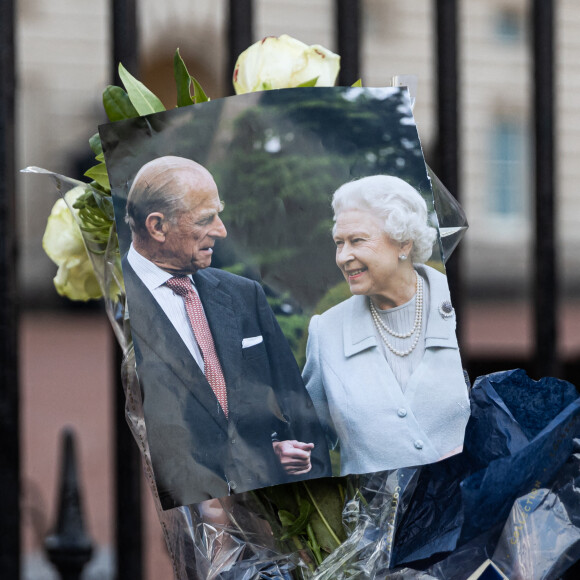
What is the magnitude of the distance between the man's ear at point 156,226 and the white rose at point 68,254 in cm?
13

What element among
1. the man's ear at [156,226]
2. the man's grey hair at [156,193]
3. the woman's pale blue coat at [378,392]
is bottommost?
the woman's pale blue coat at [378,392]

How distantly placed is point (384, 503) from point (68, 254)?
31cm

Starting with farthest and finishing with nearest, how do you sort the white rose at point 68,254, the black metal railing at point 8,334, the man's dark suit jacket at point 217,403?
1. the black metal railing at point 8,334
2. the white rose at point 68,254
3. the man's dark suit jacket at point 217,403

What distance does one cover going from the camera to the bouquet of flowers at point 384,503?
0.55m

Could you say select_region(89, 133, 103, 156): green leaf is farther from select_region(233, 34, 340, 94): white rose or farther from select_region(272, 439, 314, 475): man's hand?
select_region(272, 439, 314, 475): man's hand

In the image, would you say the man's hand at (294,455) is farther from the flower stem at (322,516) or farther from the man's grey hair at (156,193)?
the man's grey hair at (156,193)

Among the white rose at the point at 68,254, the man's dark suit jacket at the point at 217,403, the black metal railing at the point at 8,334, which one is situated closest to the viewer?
the man's dark suit jacket at the point at 217,403

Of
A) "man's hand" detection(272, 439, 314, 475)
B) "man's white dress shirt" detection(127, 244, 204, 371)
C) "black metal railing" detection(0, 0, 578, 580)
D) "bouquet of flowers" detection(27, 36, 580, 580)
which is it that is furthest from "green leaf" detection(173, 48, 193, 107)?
"black metal railing" detection(0, 0, 578, 580)

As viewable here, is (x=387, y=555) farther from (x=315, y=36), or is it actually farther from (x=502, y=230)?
(x=502, y=230)

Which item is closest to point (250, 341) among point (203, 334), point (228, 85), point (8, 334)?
point (203, 334)

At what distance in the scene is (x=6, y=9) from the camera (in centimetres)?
90

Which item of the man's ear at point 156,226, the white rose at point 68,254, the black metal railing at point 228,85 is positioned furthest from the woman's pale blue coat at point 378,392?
the black metal railing at point 228,85

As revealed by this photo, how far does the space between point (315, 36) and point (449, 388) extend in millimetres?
7099

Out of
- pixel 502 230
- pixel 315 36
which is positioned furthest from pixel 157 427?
pixel 502 230
